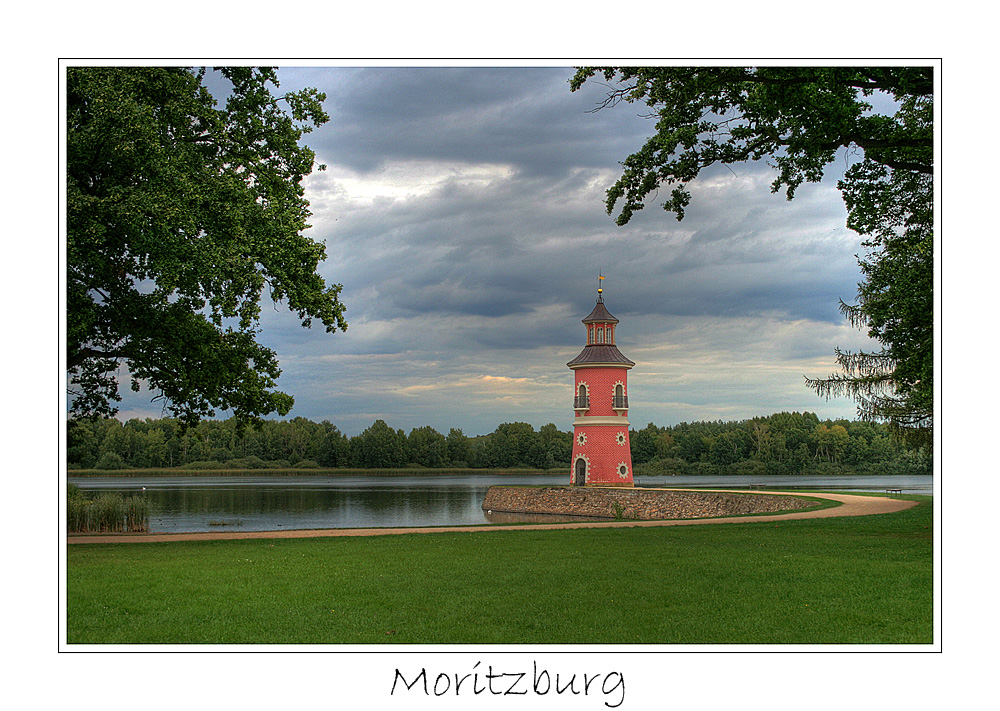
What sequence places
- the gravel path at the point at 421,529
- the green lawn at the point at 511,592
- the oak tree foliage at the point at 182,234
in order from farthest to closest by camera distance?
1. the gravel path at the point at 421,529
2. the oak tree foliage at the point at 182,234
3. the green lawn at the point at 511,592

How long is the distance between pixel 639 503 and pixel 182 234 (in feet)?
69.7

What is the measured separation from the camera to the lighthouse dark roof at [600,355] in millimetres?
31538

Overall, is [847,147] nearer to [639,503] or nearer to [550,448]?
[639,503]

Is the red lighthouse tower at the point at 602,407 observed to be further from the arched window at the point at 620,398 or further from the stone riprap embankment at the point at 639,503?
the stone riprap embankment at the point at 639,503

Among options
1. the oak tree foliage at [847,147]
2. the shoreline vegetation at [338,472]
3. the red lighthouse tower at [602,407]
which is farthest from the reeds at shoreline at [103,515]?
the red lighthouse tower at [602,407]

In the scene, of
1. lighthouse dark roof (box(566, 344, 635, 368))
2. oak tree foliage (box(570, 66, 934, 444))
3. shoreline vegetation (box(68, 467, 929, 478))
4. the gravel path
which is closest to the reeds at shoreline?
the gravel path

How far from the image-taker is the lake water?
25.3 metres

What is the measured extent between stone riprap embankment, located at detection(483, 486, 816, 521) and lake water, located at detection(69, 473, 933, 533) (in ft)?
3.74

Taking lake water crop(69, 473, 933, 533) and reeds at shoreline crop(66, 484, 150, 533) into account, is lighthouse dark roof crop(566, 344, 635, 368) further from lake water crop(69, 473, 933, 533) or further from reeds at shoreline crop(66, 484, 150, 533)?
reeds at shoreline crop(66, 484, 150, 533)

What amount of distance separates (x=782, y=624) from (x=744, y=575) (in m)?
2.08

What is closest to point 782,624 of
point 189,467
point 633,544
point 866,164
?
point 633,544

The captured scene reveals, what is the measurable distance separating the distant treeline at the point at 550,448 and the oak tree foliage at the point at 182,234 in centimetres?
1785

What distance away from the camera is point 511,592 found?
28.1 ft
